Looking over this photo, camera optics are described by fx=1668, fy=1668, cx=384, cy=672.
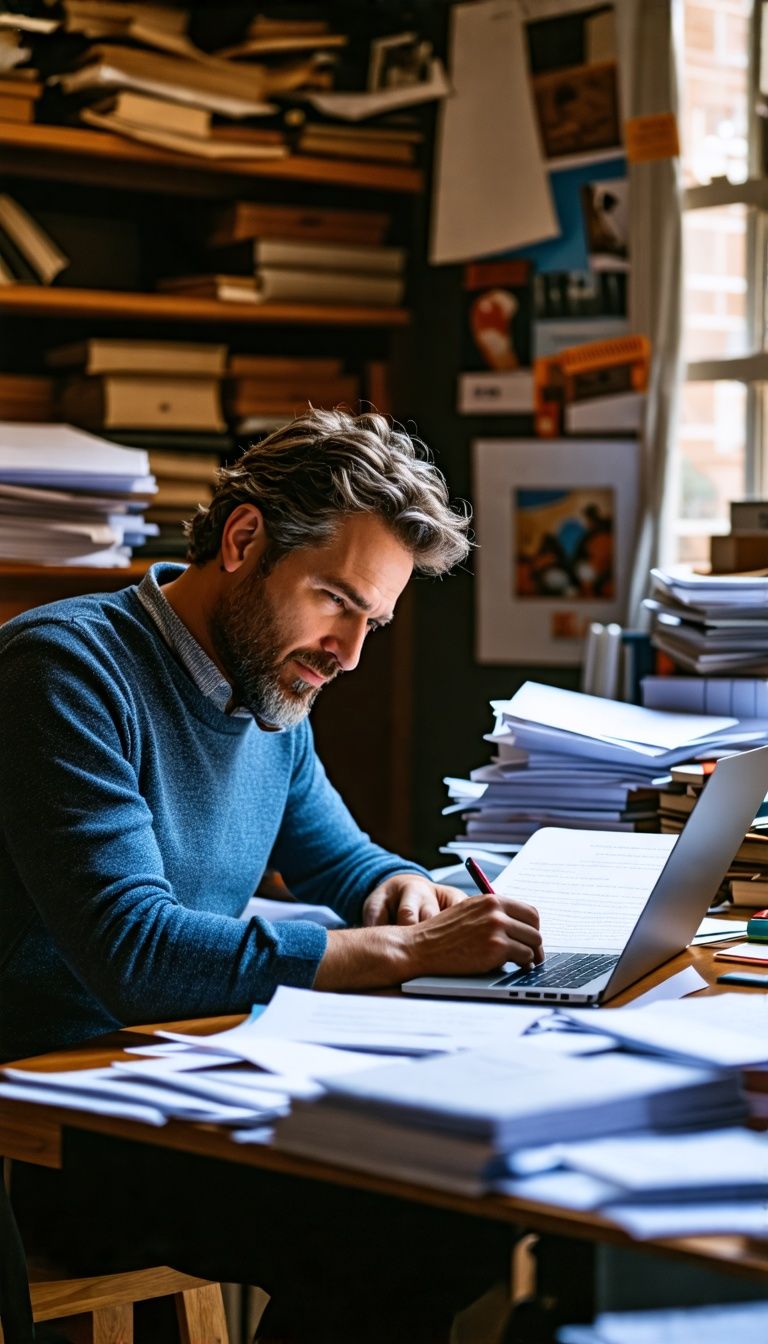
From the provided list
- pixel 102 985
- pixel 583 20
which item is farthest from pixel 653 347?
pixel 102 985

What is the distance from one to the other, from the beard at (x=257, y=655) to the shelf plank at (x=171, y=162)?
1331 millimetres

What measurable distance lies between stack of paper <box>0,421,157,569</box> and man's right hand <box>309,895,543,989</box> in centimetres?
127

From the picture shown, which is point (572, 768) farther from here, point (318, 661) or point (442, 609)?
point (442, 609)

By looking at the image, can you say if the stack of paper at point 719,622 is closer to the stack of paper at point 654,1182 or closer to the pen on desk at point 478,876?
the pen on desk at point 478,876

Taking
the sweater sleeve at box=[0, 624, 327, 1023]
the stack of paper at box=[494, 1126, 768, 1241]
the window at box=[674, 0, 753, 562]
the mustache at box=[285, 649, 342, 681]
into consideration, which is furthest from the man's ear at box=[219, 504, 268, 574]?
the window at box=[674, 0, 753, 562]

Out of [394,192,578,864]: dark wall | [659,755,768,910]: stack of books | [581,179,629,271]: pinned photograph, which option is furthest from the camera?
[394,192,578,864]: dark wall

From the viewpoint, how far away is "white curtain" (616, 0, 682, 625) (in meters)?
2.82

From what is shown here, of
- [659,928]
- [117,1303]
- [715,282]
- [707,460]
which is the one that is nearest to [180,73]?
[715,282]

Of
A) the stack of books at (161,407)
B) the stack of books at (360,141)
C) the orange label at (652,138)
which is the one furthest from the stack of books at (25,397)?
the orange label at (652,138)

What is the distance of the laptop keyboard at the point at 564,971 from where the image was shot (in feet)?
4.66

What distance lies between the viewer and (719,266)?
2.89 m

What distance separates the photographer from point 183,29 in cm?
282

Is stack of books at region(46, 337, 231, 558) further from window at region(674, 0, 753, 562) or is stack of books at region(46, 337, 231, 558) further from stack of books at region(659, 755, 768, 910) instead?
Result: stack of books at region(659, 755, 768, 910)

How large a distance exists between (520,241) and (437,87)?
32 cm
